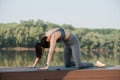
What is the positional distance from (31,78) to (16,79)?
0.59 ft

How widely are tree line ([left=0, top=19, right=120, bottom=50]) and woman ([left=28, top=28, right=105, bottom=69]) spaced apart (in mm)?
37411

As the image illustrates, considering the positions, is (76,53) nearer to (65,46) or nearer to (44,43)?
(65,46)

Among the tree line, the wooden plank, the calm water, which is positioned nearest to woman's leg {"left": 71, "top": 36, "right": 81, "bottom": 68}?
the wooden plank

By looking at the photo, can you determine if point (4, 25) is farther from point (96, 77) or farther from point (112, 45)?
point (96, 77)

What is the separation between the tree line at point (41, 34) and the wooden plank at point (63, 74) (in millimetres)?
37750

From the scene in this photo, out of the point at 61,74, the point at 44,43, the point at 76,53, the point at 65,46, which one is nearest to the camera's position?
the point at 61,74

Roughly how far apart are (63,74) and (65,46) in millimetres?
662

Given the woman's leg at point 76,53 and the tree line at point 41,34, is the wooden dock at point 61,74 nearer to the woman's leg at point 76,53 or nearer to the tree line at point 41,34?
the woman's leg at point 76,53

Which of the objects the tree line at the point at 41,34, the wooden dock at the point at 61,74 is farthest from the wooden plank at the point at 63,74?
the tree line at the point at 41,34

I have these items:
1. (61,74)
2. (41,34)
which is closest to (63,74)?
(61,74)

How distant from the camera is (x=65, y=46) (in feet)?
16.6

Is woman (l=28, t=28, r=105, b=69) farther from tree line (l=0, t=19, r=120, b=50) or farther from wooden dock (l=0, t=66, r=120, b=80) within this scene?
tree line (l=0, t=19, r=120, b=50)

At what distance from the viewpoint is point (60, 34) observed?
4688mm

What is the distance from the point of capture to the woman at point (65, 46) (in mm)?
4590
